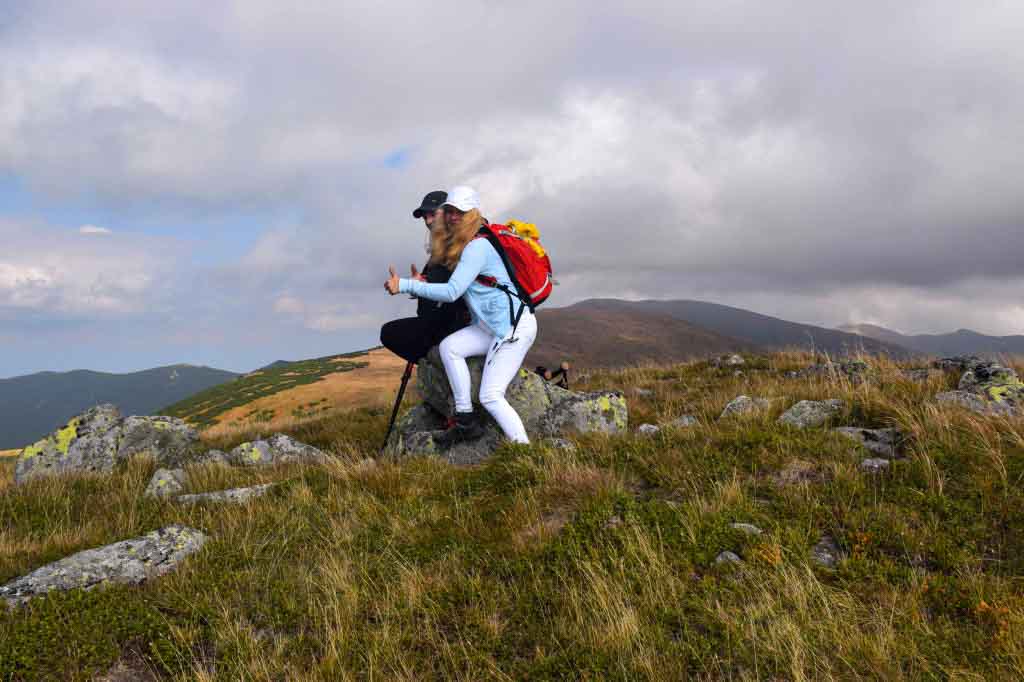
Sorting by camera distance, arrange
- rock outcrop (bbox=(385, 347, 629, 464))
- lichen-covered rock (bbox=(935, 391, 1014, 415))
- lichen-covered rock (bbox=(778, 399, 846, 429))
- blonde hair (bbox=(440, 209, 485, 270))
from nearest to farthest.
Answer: lichen-covered rock (bbox=(935, 391, 1014, 415)) < blonde hair (bbox=(440, 209, 485, 270)) < lichen-covered rock (bbox=(778, 399, 846, 429)) < rock outcrop (bbox=(385, 347, 629, 464))

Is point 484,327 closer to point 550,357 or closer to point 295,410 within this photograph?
point 295,410

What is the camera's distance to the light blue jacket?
6918mm

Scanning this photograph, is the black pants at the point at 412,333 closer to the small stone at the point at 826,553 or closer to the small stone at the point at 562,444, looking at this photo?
the small stone at the point at 562,444

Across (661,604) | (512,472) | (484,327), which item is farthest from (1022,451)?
(484,327)

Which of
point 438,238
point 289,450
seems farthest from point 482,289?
point 289,450

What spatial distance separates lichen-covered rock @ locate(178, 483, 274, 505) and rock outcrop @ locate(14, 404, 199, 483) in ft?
12.8

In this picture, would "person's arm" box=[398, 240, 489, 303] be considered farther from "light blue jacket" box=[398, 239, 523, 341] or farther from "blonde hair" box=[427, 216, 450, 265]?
"blonde hair" box=[427, 216, 450, 265]

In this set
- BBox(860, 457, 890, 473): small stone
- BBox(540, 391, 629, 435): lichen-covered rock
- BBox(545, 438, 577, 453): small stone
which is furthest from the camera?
BBox(540, 391, 629, 435): lichen-covered rock

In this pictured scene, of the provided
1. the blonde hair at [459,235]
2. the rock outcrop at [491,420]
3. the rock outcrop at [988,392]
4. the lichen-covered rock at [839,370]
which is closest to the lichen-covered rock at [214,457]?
the rock outcrop at [491,420]

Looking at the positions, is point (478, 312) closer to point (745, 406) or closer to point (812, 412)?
point (745, 406)

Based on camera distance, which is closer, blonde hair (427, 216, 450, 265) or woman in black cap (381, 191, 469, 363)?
blonde hair (427, 216, 450, 265)

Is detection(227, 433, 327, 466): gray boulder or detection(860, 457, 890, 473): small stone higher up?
detection(860, 457, 890, 473): small stone

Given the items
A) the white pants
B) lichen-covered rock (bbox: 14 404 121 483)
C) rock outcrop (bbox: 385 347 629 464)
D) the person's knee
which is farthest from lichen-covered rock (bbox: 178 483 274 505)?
lichen-covered rock (bbox: 14 404 121 483)

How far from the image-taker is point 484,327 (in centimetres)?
786
